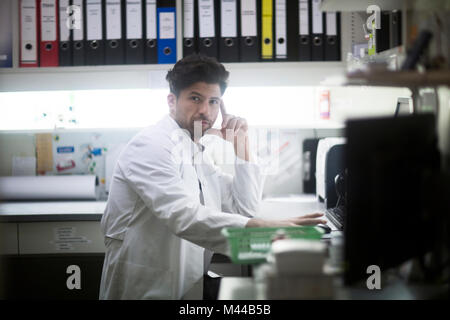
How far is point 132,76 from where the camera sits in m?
2.15

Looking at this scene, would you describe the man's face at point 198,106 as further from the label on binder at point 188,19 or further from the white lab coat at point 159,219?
the label on binder at point 188,19

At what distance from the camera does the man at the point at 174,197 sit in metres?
1.19

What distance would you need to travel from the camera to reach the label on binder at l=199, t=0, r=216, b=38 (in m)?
2.04

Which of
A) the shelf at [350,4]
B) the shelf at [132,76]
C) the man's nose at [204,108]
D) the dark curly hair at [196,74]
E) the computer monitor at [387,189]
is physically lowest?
the computer monitor at [387,189]

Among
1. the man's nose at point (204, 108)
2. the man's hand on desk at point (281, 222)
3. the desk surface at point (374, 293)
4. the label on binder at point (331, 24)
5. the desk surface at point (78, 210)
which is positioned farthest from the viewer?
the label on binder at point (331, 24)

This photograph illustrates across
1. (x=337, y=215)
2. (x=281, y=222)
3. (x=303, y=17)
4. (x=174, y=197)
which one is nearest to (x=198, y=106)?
(x=174, y=197)

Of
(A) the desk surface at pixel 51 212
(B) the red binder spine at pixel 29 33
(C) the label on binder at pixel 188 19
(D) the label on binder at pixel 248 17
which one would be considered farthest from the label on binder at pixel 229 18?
(A) the desk surface at pixel 51 212

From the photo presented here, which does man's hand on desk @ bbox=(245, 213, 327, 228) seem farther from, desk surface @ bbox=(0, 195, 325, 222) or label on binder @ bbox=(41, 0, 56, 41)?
label on binder @ bbox=(41, 0, 56, 41)

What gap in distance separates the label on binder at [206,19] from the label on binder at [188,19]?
43 millimetres

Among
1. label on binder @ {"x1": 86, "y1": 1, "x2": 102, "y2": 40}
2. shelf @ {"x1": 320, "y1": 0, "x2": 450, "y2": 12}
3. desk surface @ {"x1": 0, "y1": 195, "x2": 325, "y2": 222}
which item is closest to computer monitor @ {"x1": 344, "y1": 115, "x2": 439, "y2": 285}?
shelf @ {"x1": 320, "y1": 0, "x2": 450, "y2": 12}

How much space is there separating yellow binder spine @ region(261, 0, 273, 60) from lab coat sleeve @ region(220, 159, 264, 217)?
2.48 feet

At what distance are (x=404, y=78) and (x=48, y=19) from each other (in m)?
1.70

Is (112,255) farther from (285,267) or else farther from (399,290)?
(399,290)

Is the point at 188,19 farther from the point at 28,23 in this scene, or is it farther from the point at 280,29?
the point at 28,23
